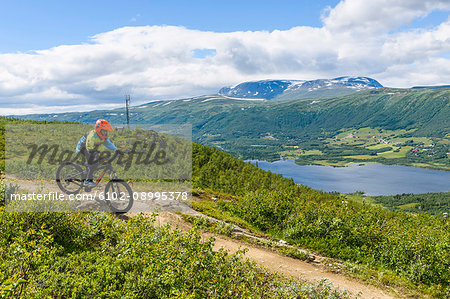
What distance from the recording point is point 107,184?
1398 cm

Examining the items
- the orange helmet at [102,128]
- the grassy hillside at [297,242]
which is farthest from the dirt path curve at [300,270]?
the orange helmet at [102,128]

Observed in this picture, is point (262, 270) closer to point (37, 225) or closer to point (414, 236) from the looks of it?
point (37, 225)

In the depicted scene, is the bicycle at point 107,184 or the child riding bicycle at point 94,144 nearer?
the child riding bicycle at point 94,144

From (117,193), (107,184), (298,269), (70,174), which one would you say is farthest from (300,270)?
(70,174)

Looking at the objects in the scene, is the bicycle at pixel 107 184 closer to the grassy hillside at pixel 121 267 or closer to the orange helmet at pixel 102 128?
the orange helmet at pixel 102 128

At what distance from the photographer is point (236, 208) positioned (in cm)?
2080

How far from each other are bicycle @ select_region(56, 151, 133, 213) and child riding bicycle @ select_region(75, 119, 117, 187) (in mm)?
268

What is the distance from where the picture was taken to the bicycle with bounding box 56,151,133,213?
13773mm

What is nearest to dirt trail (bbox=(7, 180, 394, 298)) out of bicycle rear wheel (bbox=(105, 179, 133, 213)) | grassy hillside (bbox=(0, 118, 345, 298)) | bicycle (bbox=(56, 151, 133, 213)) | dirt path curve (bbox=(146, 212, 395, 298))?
dirt path curve (bbox=(146, 212, 395, 298))

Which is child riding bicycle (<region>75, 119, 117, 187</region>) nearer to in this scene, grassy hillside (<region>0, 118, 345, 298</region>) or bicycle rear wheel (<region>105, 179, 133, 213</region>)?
bicycle rear wheel (<region>105, 179, 133, 213</region>)

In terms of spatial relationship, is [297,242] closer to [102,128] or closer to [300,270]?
[300,270]

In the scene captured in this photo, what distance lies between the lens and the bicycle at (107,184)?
13.8 m

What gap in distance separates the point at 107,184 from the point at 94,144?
227 centimetres

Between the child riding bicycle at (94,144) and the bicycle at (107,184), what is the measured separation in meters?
0.27
